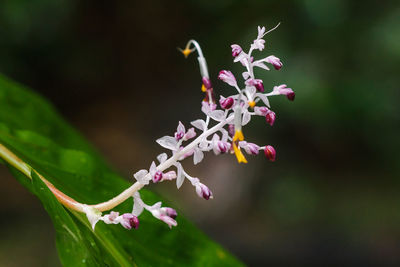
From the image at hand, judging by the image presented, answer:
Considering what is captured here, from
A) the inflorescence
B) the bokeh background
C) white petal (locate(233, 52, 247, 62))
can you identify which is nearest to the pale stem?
the inflorescence

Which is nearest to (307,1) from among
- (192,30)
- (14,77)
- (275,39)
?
(275,39)

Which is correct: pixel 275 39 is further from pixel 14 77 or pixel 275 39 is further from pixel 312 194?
pixel 14 77

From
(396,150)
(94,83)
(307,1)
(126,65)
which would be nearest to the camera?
(307,1)

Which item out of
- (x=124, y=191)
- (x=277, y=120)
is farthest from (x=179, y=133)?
(x=277, y=120)

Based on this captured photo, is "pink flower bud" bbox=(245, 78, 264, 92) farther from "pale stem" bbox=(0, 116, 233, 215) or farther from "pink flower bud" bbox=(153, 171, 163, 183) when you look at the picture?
"pink flower bud" bbox=(153, 171, 163, 183)

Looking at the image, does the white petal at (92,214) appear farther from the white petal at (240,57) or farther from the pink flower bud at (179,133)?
the white petal at (240,57)

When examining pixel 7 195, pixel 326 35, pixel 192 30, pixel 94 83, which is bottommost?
pixel 7 195

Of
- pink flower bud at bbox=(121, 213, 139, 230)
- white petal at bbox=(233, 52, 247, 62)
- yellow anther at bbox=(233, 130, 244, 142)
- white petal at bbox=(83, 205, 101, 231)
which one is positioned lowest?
white petal at bbox=(83, 205, 101, 231)
